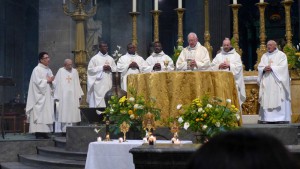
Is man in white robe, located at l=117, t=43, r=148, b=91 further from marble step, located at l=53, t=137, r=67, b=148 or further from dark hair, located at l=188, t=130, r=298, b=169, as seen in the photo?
dark hair, located at l=188, t=130, r=298, b=169

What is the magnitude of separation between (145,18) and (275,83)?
30.7ft

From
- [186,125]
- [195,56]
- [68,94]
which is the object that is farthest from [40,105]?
[186,125]

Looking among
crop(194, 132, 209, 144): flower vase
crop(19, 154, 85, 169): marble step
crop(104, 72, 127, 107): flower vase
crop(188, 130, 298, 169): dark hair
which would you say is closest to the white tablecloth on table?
crop(194, 132, 209, 144): flower vase

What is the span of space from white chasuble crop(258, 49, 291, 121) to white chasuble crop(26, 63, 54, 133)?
4.36 m

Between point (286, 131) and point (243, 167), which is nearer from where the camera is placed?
point (243, 167)

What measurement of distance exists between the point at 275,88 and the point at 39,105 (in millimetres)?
4768

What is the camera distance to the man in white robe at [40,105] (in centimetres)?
1162

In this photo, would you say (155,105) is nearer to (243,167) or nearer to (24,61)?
(243,167)

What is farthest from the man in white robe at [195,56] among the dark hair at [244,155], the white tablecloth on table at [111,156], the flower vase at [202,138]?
the dark hair at [244,155]

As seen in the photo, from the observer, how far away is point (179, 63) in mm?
10430

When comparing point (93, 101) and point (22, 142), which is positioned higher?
point (93, 101)

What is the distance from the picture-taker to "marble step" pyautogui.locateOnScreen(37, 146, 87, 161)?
907 centimetres

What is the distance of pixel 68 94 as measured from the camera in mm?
12188

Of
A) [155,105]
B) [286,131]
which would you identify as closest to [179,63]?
[155,105]
